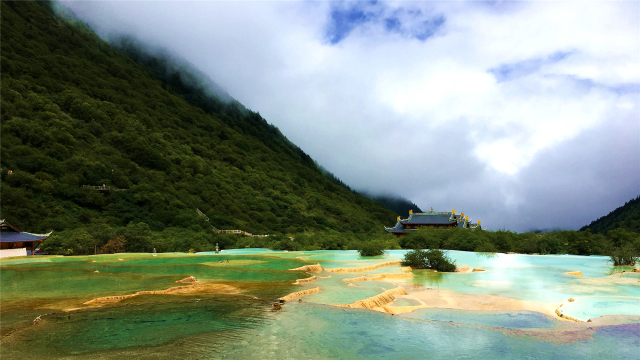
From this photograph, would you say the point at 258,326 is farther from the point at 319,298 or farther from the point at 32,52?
the point at 32,52

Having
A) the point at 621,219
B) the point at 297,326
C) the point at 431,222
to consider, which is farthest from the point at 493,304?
the point at 621,219

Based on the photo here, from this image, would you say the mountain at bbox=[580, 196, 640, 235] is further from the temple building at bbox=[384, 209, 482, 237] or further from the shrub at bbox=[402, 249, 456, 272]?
the shrub at bbox=[402, 249, 456, 272]

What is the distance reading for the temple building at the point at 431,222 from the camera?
5947 cm

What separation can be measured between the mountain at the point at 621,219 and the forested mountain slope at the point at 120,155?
5179 centimetres

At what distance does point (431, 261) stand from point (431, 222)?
39.4 metres

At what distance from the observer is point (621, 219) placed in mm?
73688

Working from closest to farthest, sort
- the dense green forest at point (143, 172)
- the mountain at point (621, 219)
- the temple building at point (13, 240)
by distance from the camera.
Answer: the temple building at point (13, 240), the dense green forest at point (143, 172), the mountain at point (621, 219)

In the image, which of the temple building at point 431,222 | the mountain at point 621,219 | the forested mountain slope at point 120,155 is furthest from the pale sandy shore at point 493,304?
the mountain at point 621,219

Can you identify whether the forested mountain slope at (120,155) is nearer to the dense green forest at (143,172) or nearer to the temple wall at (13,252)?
the dense green forest at (143,172)

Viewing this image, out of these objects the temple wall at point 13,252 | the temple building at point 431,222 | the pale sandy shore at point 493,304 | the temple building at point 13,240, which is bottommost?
the pale sandy shore at point 493,304

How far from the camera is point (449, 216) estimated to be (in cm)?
6175

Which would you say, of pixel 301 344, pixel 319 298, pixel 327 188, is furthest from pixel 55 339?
pixel 327 188

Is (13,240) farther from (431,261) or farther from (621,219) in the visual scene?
(621,219)

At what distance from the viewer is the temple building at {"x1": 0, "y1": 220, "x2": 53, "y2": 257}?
94.7ft
